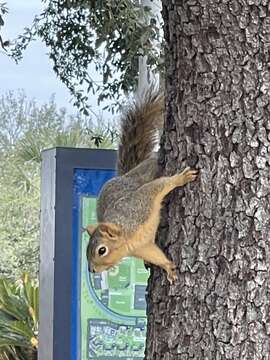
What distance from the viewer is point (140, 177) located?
2039 millimetres

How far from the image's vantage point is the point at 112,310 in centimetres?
409

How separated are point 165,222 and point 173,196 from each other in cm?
6

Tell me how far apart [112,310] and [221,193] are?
7.75 feet

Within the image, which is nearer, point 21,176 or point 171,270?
point 171,270

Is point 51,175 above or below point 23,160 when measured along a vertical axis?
below

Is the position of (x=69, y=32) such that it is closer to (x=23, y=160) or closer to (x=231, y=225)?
(x=23, y=160)

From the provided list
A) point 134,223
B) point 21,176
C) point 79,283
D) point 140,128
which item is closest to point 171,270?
point 134,223

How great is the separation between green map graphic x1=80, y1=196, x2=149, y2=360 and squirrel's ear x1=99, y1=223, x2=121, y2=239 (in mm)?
2137

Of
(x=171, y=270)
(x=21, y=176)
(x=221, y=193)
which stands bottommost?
(x=171, y=270)

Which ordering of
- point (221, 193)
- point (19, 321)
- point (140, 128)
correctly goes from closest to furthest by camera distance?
1. point (221, 193)
2. point (140, 128)
3. point (19, 321)

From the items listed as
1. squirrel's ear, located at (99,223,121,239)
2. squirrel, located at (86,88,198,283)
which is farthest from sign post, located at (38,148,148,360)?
squirrel's ear, located at (99,223,121,239)

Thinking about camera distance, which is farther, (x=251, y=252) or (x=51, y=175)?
(x=51, y=175)

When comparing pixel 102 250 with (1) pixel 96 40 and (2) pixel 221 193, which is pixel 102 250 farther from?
(1) pixel 96 40

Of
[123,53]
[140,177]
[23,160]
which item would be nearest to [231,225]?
[140,177]
